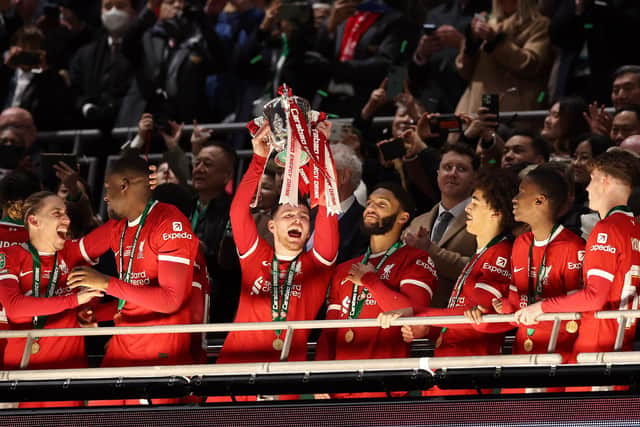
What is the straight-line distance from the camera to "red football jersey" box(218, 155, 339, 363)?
707cm

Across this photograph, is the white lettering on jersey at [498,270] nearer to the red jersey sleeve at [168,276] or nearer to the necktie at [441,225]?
the necktie at [441,225]

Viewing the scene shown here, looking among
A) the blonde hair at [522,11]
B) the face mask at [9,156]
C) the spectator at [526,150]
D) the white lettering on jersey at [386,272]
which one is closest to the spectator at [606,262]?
the white lettering on jersey at [386,272]

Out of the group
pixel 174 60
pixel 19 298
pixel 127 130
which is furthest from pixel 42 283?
pixel 174 60

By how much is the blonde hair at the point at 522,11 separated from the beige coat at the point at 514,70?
0.13 feet

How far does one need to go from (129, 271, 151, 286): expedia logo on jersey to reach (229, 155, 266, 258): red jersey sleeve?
0.57 metres

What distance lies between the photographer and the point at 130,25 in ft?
39.4

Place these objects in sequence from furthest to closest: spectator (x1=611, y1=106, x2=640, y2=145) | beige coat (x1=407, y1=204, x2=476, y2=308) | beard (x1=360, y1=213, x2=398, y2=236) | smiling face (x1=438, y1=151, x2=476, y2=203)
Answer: spectator (x1=611, y1=106, x2=640, y2=145) < smiling face (x1=438, y1=151, x2=476, y2=203) < beige coat (x1=407, y1=204, x2=476, y2=308) < beard (x1=360, y1=213, x2=398, y2=236)

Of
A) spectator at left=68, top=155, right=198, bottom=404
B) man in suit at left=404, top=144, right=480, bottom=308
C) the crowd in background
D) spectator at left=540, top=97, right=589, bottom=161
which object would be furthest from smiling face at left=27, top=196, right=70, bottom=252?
spectator at left=540, top=97, right=589, bottom=161

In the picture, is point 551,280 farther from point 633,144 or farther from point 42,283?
Result: point 42,283

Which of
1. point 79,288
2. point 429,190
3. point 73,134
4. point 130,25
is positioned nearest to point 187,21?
point 130,25

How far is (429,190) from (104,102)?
13.2ft

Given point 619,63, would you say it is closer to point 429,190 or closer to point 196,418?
point 429,190

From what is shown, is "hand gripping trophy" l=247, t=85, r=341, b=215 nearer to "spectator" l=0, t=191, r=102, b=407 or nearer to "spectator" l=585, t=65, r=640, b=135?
"spectator" l=0, t=191, r=102, b=407

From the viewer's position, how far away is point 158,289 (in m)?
6.99
